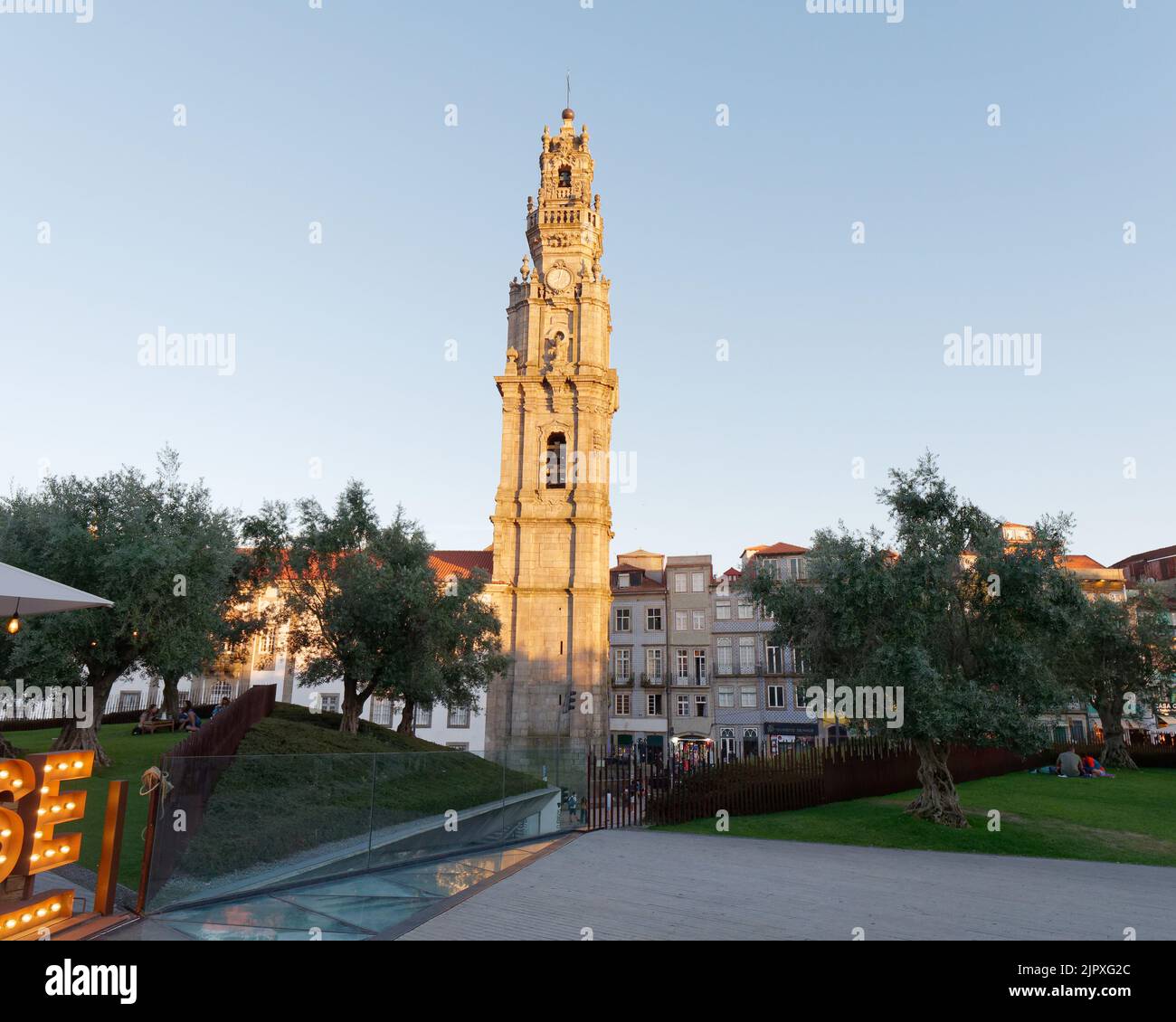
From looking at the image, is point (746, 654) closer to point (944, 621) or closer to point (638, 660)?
point (638, 660)

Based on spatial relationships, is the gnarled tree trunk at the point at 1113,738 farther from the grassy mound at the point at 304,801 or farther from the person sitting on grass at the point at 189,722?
the person sitting on grass at the point at 189,722

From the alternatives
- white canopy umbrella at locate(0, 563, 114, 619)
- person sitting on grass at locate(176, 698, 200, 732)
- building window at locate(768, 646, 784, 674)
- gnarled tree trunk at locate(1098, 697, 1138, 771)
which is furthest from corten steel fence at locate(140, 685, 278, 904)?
building window at locate(768, 646, 784, 674)

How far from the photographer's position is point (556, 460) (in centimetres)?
4734

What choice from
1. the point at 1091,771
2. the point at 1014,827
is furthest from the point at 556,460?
the point at 1014,827

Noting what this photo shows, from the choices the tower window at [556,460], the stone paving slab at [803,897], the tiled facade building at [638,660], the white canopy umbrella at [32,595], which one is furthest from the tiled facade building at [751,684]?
the white canopy umbrella at [32,595]

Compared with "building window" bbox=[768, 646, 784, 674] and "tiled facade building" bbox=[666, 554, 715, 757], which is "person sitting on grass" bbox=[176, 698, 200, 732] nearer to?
"tiled facade building" bbox=[666, 554, 715, 757]

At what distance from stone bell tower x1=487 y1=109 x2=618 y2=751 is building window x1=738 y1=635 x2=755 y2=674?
17.5 m

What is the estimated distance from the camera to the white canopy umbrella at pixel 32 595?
30.1 ft

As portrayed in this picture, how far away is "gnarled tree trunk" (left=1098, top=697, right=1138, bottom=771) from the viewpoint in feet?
122

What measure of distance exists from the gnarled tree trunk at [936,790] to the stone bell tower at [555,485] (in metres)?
24.1

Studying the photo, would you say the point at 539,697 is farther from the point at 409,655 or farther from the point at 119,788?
the point at 119,788

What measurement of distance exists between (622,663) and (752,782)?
1503 inches
